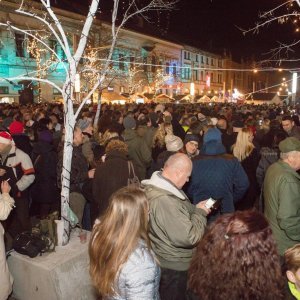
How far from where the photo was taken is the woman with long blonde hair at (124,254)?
2529 millimetres

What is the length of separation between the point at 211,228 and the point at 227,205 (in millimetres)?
2659

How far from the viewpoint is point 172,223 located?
3148mm

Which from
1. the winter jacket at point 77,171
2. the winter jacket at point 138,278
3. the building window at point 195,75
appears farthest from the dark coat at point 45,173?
the building window at point 195,75

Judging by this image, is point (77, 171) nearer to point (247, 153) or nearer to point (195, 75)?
point (247, 153)

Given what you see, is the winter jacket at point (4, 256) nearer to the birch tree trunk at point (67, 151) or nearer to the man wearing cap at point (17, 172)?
the birch tree trunk at point (67, 151)

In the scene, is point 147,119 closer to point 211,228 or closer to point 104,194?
point 104,194

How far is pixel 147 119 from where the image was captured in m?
10.4

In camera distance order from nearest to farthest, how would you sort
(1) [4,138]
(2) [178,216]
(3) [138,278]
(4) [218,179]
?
(3) [138,278] < (2) [178,216] < (4) [218,179] < (1) [4,138]

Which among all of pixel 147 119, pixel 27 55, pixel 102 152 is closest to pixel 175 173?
pixel 102 152

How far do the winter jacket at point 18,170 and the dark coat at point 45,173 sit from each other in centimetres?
66

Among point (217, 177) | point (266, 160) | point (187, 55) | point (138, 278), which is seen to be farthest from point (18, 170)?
point (187, 55)

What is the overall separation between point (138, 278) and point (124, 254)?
19 centimetres

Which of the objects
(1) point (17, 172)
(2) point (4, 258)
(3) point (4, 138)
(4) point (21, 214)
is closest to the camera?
(2) point (4, 258)

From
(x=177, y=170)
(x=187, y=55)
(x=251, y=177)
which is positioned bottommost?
(x=251, y=177)
